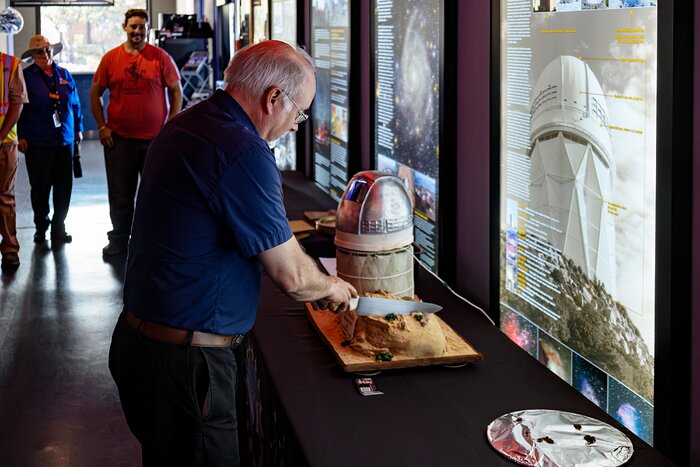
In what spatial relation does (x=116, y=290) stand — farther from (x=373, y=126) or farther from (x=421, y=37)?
(x=421, y=37)

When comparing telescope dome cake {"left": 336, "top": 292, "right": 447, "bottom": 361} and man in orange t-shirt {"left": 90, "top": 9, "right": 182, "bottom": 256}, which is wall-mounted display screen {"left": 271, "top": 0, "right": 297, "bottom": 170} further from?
telescope dome cake {"left": 336, "top": 292, "right": 447, "bottom": 361}

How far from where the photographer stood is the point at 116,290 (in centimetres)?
581

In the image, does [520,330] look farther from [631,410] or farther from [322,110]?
[322,110]

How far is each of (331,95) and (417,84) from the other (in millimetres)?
1604

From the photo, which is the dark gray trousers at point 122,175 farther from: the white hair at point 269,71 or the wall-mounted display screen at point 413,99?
the white hair at point 269,71

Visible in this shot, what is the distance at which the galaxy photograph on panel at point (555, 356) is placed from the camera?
92.2 inches

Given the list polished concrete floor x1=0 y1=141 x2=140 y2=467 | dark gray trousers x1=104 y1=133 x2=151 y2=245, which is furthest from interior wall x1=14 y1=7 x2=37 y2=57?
dark gray trousers x1=104 y1=133 x2=151 y2=245

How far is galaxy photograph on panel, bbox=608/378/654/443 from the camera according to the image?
6.57ft

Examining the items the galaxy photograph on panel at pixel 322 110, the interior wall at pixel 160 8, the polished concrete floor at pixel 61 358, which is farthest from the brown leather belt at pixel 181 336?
the interior wall at pixel 160 8

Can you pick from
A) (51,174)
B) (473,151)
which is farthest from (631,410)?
(51,174)

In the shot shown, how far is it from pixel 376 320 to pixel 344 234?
1.67ft

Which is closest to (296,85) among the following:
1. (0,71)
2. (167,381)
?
(167,381)

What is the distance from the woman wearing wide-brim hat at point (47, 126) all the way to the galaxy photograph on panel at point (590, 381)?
5.35 metres

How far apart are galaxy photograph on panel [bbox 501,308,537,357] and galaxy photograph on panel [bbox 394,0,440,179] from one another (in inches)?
28.1
